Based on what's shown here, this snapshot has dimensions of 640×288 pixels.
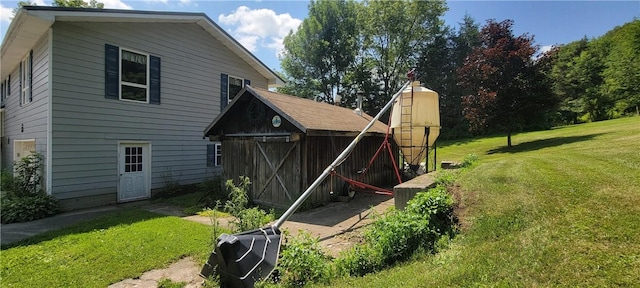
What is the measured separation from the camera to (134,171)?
10555 millimetres

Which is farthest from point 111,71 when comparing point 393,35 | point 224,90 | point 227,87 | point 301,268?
point 393,35

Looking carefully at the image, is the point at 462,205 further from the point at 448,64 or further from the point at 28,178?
the point at 448,64

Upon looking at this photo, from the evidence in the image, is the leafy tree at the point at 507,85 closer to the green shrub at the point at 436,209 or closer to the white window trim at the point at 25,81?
the green shrub at the point at 436,209

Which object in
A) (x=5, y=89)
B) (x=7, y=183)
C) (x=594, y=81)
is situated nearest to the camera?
(x=7, y=183)

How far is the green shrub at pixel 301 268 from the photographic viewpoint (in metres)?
3.88

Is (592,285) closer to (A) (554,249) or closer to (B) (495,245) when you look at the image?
(A) (554,249)

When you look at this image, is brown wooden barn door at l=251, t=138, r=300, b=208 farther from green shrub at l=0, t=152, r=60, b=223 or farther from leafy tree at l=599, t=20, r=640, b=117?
leafy tree at l=599, t=20, r=640, b=117

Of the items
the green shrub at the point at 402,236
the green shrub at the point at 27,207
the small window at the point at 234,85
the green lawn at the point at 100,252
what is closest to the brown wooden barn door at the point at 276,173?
the green lawn at the point at 100,252

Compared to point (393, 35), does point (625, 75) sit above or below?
below

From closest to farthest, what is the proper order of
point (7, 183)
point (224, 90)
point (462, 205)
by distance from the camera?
point (462, 205) < point (7, 183) < point (224, 90)

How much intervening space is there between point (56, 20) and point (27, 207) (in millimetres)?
5254

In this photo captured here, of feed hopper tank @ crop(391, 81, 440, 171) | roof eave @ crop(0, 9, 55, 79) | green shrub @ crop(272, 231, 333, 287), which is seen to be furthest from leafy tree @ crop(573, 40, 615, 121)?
roof eave @ crop(0, 9, 55, 79)

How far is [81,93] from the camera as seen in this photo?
30.1ft

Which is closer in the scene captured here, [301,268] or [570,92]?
[301,268]
